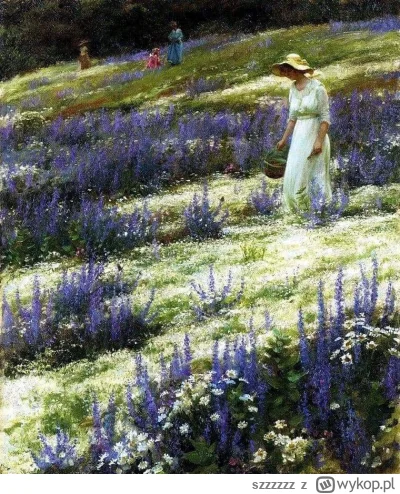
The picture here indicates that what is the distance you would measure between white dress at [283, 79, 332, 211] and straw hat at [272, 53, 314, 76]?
0.10 metres

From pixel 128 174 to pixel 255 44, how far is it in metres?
1.37

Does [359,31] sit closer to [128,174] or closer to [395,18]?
[395,18]

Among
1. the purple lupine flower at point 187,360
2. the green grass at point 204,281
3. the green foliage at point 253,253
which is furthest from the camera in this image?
the green foliage at point 253,253

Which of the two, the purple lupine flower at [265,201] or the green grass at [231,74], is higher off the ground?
the green grass at [231,74]

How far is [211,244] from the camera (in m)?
4.97

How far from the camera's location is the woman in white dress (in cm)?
496

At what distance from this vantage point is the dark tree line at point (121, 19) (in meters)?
5.42

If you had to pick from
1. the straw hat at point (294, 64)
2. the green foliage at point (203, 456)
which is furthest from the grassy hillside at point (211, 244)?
the green foliage at point (203, 456)

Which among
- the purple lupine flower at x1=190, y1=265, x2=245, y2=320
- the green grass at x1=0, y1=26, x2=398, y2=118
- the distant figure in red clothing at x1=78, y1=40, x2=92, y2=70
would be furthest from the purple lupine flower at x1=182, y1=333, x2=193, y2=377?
the distant figure in red clothing at x1=78, y1=40, x2=92, y2=70

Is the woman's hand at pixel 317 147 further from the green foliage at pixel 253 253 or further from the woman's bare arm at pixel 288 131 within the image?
the green foliage at pixel 253 253

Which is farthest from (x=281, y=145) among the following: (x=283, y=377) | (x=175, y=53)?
(x=283, y=377)

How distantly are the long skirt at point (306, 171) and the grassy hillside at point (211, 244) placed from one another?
141 mm

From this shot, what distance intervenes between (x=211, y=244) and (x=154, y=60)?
1.57 meters

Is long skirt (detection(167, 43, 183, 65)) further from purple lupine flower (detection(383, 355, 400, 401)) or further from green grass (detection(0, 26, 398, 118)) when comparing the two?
purple lupine flower (detection(383, 355, 400, 401))
